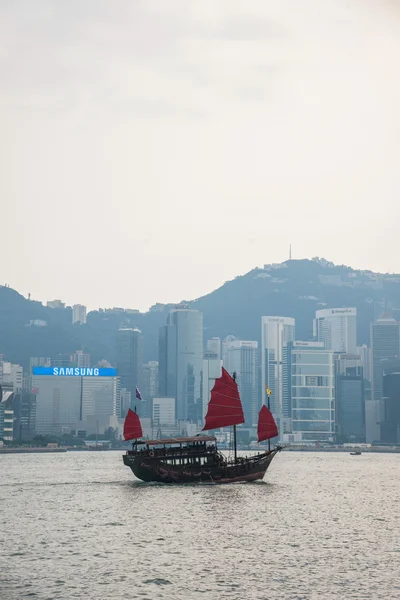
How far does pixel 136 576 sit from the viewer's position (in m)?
58.0

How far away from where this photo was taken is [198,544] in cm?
7025

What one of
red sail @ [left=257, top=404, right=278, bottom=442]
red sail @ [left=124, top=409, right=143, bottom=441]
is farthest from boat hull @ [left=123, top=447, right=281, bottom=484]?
red sail @ [left=124, top=409, right=143, bottom=441]

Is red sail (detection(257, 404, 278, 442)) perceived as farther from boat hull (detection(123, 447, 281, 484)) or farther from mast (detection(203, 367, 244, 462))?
boat hull (detection(123, 447, 281, 484))

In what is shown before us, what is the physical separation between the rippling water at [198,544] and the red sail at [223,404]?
405 inches

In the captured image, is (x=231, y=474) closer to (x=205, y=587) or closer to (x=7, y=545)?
(x=7, y=545)

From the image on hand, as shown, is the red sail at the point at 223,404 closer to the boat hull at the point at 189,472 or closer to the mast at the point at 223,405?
the mast at the point at 223,405

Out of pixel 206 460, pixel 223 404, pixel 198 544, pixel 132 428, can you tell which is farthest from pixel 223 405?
pixel 198 544

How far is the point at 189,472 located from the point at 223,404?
10.4 meters

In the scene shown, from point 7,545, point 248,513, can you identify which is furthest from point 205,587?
point 248,513

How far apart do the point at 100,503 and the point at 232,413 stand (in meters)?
30.4

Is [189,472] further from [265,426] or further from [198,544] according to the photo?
[198,544]

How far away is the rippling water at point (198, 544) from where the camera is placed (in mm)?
54938

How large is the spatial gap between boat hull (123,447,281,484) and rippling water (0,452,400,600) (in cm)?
325

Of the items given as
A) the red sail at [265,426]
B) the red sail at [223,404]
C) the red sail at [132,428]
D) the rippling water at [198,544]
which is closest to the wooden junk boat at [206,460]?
the red sail at [223,404]
